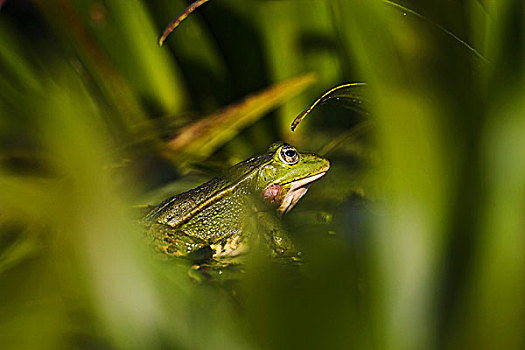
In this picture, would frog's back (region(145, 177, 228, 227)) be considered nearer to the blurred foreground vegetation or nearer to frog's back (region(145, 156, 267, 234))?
frog's back (region(145, 156, 267, 234))

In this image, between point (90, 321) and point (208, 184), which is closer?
point (90, 321)

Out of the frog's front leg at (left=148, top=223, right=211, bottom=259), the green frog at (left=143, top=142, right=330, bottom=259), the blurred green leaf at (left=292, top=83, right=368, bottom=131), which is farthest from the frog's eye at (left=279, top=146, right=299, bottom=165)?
the blurred green leaf at (left=292, top=83, right=368, bottom=131)

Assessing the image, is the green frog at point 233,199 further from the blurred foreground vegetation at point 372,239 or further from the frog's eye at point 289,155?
the blurred foreground vegetation at point 372,239

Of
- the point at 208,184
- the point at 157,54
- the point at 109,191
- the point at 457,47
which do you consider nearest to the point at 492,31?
the point at 457,47

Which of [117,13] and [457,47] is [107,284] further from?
[117,13]

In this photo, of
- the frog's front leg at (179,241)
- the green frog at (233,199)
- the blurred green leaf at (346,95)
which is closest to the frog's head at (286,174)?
the green frog at (233,199)

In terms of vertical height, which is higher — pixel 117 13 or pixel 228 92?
pixel 117 13
